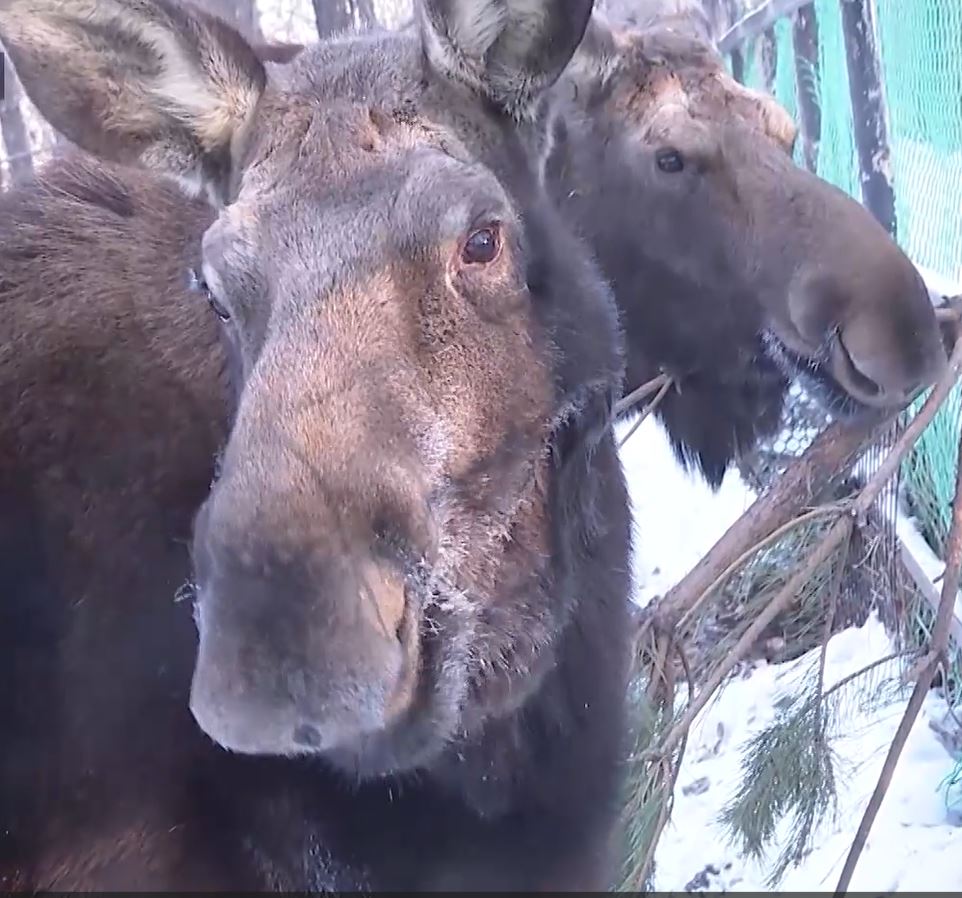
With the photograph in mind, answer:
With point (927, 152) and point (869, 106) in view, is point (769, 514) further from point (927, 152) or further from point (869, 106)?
point (869, 106)

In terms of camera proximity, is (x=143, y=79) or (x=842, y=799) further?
(x=842, y=799)

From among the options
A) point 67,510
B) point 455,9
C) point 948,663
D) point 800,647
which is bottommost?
point 800,647

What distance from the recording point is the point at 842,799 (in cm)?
432

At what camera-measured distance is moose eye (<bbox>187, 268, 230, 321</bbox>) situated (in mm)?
2500

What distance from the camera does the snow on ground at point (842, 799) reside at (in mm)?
4062

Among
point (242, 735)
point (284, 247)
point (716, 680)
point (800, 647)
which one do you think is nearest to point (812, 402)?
point (800, 647)

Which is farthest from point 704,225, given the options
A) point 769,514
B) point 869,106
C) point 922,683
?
point 922,683

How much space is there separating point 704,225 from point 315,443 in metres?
2.89

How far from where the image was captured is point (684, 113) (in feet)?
15.0

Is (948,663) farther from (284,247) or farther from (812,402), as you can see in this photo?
(284,247)

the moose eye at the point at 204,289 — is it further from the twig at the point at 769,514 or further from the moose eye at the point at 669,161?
the moose eye at the point at 669,161

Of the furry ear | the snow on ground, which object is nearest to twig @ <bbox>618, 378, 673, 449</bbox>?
the snow on ground

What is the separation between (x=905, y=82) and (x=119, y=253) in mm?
3261

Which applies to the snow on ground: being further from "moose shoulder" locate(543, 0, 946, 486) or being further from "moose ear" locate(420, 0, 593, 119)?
"moose ear" locate(420, 0, 593, 119)
